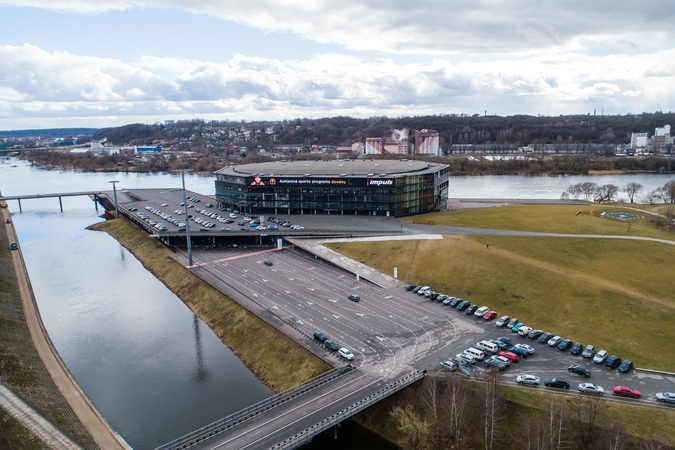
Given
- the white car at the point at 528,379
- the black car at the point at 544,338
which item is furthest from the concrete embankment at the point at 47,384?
the black car at the point at 544,338

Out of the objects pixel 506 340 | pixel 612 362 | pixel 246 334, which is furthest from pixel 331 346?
pixel 612 362

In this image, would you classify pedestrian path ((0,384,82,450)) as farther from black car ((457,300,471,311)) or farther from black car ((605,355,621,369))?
black car ((605,355,621,369))

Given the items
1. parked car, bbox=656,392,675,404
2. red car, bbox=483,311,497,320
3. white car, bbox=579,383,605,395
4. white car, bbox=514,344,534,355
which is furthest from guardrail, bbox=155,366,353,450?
parked car, bbox=656,392,675,404

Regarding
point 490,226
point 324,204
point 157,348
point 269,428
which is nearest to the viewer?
point 269,428

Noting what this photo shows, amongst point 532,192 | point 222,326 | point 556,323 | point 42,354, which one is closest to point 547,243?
point 556,323

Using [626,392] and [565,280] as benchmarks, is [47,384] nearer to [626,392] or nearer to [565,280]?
[626,392]

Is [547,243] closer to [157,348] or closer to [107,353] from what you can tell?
[157,348]
